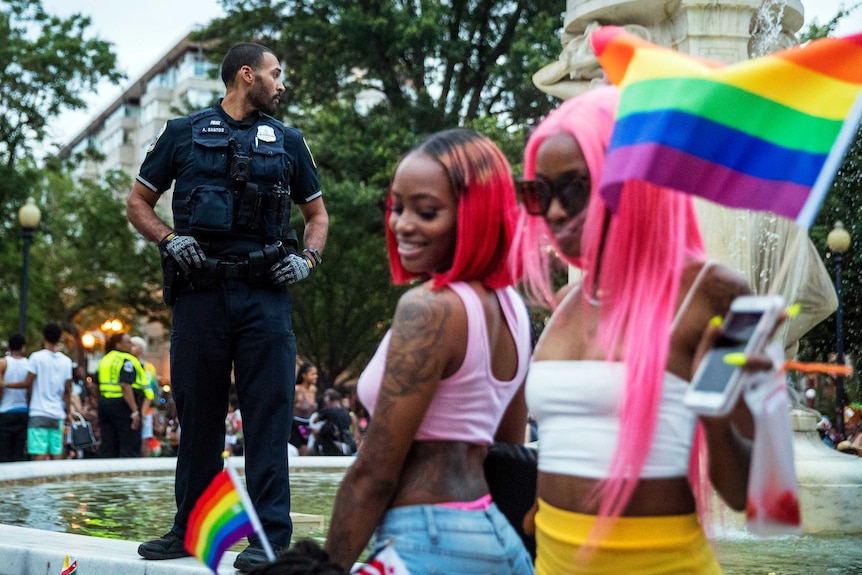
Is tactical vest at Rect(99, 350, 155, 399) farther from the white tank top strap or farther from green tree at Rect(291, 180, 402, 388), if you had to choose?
green tree at Rect(291, 180, 402, 388)

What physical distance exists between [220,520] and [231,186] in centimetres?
274

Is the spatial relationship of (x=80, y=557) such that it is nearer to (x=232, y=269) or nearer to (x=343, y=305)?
→ (x=232, y=269)

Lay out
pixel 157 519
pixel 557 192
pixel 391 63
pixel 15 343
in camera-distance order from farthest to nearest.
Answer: pixel 391 63
pixel 15 343
pixel 157 519
pixel 557 192

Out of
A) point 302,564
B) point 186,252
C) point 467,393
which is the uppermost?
point 186,252

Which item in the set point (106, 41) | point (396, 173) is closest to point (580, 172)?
point (396, 173)

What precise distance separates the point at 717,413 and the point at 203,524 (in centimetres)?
112

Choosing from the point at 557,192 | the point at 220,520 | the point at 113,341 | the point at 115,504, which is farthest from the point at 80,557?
the point at 113,341

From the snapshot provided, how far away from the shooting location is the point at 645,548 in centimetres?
226

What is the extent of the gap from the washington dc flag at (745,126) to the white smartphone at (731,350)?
0.37 meters

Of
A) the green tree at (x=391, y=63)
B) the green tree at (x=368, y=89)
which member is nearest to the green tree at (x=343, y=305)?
the green tree at (x=368, y=89)

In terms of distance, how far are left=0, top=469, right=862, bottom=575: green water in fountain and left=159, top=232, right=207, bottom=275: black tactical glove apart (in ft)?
4.83

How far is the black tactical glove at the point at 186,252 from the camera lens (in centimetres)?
491

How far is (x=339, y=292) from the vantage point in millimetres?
31734

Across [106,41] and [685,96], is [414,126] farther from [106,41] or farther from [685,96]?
[685,96]
